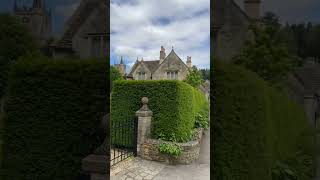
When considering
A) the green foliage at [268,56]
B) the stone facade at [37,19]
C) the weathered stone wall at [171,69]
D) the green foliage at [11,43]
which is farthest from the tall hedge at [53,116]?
the green foliage at [268,56]

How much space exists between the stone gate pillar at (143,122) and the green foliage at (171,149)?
305mm

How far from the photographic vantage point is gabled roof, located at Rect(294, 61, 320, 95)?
830cm

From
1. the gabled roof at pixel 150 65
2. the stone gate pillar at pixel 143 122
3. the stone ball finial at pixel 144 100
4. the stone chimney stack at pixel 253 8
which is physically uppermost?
the stone chimney stack at pixel 253 8

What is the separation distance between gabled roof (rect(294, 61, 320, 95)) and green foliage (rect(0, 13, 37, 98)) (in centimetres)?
627

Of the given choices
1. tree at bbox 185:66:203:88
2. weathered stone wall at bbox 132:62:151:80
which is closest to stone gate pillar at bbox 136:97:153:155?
weathered stone wall at bbox 132:62:151:80

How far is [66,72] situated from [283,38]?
6200 millimetres

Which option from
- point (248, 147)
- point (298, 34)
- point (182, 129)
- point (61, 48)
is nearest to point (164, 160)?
point (182, 129)

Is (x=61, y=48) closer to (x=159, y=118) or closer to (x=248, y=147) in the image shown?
(x=159, y=118)

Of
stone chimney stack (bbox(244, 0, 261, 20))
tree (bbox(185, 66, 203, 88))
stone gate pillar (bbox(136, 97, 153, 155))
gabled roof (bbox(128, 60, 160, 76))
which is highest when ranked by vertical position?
stone chimney stack (bbox(244, 0, 261, 20))

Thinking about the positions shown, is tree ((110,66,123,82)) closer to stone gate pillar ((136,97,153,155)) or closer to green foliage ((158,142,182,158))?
stone gate pillar ((136,97,153,155))

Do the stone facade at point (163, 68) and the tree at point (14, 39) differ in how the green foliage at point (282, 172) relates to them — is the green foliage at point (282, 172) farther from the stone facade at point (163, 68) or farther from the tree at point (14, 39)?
the tree at point (14, 39)

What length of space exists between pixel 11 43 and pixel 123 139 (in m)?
3.48

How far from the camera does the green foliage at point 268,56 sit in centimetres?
783

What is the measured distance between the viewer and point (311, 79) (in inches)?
345
